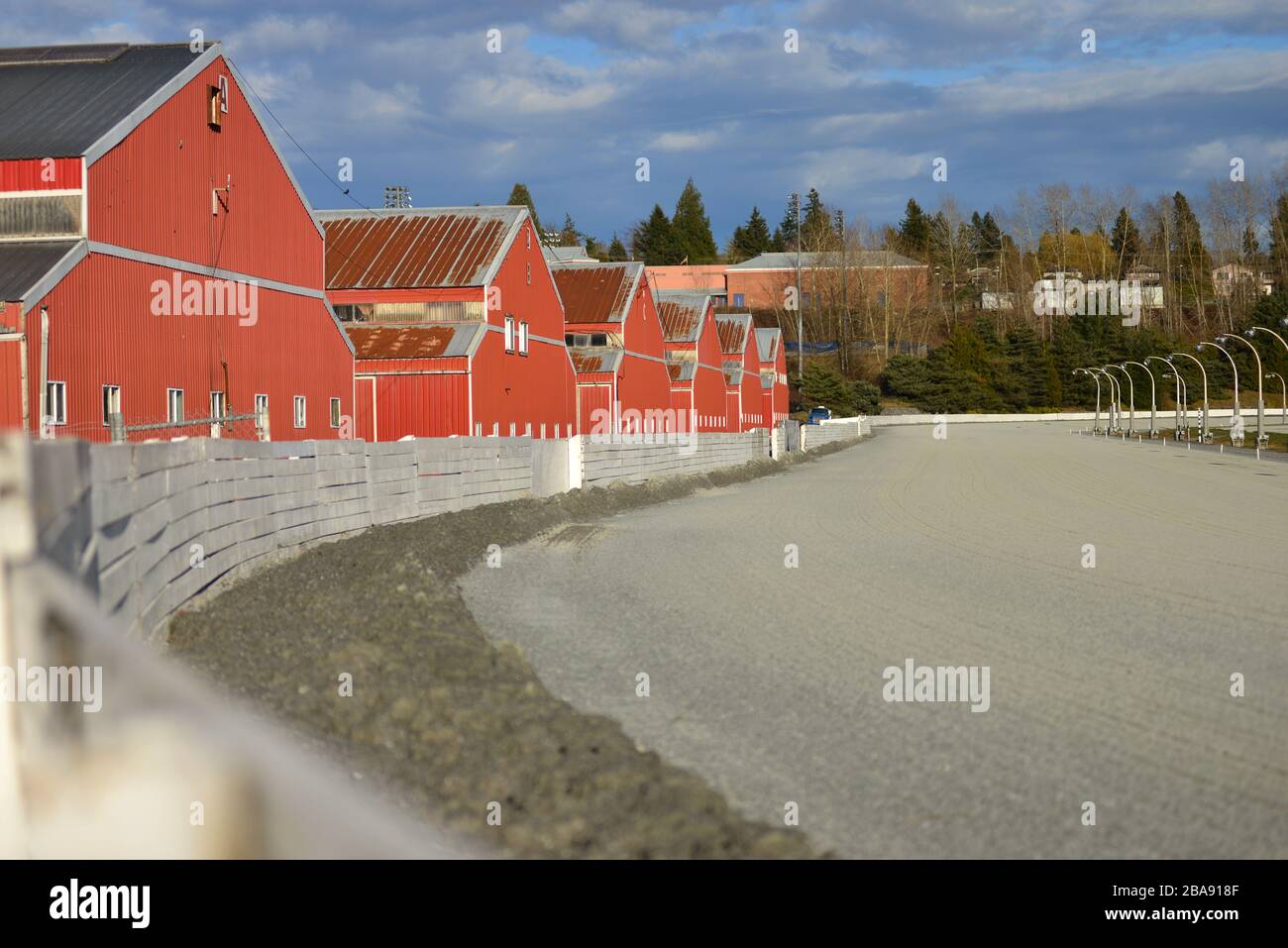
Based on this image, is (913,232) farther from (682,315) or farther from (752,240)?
(682,315)

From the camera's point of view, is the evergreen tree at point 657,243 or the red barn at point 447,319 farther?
the evergreen tree at point 657,243

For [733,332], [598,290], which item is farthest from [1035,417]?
[598,290]

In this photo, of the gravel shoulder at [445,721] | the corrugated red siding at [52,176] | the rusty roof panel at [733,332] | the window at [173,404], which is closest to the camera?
the gravel shoulder at [445,721]

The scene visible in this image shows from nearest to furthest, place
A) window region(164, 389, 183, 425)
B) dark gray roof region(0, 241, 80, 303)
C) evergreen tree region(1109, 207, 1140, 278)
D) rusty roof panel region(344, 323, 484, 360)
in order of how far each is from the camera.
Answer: dark gray roof region(0, 241, 80, 303) → window region(164, 389, 183, 425) → rusty roof panel region(344, 323, 484, 360) → evergreen tree region(1109, 207, 1140, 278)

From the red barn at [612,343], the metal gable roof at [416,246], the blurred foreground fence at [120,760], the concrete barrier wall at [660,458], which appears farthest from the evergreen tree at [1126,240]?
the blurred foreground fence at [120,760]

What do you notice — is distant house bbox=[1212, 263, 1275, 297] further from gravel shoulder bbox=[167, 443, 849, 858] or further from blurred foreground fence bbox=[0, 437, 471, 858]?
blurred foreground fence bbox=[0, 437, 471, 858]

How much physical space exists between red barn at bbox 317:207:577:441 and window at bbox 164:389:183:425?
11.0m

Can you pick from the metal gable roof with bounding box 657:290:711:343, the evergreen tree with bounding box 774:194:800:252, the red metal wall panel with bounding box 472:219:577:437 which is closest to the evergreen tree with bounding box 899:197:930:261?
the evergreen tree with bounding box 774:194:800:252

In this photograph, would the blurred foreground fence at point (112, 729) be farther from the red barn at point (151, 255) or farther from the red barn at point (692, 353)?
the red barn at point (692, 353)

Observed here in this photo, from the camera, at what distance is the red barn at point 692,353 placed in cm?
6531

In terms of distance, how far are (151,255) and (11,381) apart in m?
4.66

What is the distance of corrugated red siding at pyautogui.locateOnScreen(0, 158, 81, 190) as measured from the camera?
21.6 metres

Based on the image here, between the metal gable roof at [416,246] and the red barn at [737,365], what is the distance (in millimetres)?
35052
